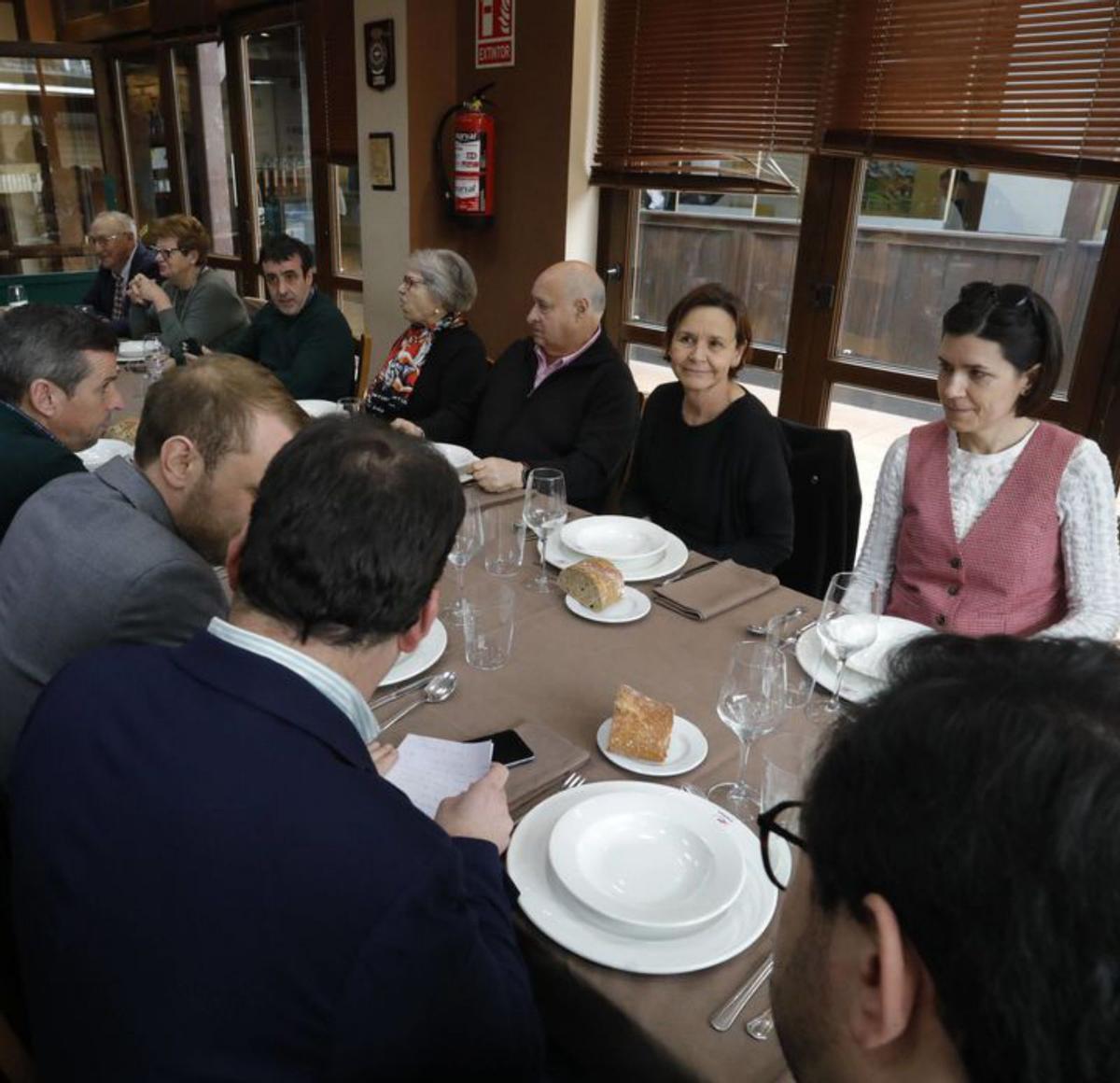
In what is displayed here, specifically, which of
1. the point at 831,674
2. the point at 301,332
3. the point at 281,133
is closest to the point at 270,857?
the point at 831,674

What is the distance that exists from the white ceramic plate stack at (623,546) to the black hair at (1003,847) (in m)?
1.33

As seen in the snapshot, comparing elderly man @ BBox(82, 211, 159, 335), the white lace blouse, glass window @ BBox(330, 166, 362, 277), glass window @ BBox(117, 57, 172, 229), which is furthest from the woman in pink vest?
glass window @ BBox(117, 57, 172, 229)

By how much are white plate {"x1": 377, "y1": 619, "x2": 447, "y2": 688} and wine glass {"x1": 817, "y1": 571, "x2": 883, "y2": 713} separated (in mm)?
664

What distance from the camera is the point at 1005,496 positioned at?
1883 mm

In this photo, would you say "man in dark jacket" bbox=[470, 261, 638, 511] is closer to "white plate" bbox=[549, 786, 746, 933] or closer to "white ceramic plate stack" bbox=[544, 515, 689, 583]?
"white ceramic plate stack" bbox=[544, 515, 689, 583]

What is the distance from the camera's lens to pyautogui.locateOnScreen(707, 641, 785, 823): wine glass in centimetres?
121

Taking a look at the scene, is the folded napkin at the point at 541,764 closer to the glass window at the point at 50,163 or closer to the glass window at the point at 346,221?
the glass window at the point at 346,221

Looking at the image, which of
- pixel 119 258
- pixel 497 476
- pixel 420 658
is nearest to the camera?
pixel 420 658

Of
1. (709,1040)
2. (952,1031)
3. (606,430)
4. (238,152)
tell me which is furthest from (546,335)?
(238,152)

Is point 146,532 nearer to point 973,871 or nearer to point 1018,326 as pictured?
point 973,871

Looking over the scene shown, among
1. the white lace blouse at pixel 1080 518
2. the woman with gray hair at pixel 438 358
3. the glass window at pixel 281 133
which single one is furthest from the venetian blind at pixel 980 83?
the glass window at pixel 281 133

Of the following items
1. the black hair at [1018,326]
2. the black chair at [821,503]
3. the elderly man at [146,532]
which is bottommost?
the black chair at [821,503]

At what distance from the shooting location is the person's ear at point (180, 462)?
1398 millimetres

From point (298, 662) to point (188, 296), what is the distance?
13.2 ft
